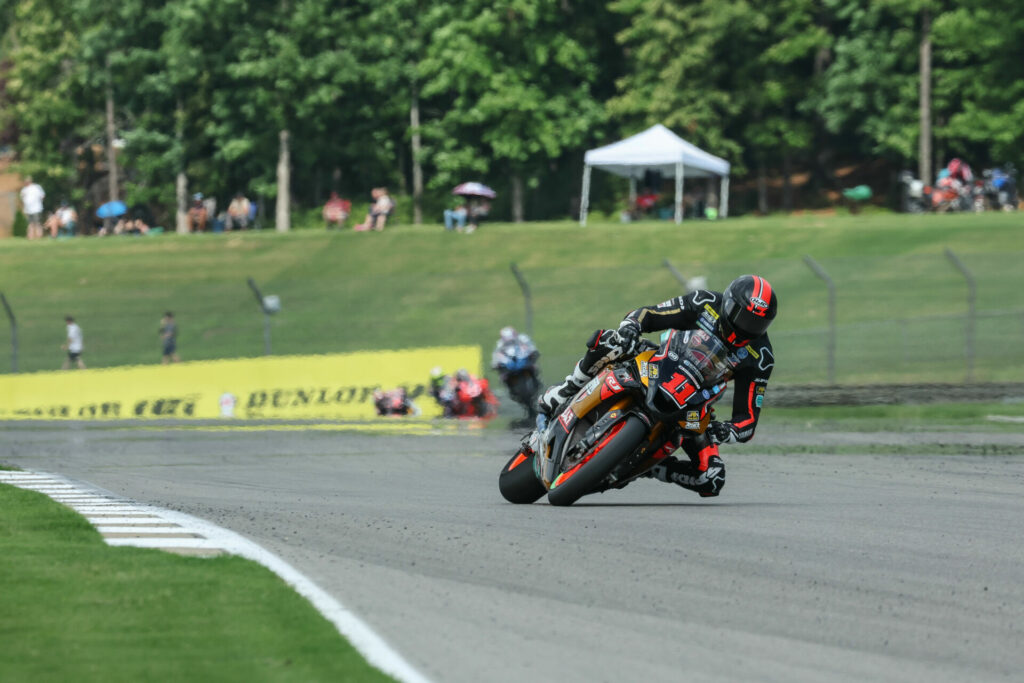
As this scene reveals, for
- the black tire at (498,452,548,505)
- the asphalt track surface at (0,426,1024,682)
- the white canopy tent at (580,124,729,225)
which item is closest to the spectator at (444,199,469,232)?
the white canopy tent at (580,124,729,225)

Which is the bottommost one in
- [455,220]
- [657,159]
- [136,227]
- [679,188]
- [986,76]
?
[136,227]

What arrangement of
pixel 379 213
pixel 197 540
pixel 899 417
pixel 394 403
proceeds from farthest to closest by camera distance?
pixel 379 213, pixel 394 403, pixel 899 417, pixel 197 540

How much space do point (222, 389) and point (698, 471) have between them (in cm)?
1712

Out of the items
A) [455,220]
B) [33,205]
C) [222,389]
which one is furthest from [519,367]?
[33,205]

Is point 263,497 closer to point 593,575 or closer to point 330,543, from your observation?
point 330,543

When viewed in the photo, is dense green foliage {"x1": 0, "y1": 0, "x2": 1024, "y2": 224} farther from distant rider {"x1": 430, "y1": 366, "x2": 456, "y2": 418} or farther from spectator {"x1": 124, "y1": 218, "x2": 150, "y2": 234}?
distant rider {"x1": 430, "y1": 366, "x2": 456, "y2": 418}

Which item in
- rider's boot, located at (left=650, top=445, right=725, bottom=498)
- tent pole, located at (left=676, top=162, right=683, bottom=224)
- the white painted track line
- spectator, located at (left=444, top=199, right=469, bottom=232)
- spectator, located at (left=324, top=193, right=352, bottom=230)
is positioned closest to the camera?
the white painted track line

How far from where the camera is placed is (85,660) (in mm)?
5230

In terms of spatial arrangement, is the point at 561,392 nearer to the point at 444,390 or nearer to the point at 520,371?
the point at 520,371

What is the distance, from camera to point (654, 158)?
4366 centimetres

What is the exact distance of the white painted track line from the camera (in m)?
5.35

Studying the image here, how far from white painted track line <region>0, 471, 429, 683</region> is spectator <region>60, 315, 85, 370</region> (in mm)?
17963

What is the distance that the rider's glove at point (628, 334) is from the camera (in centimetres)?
930

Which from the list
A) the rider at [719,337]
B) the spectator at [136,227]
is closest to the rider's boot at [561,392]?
the rider at [719,337]
